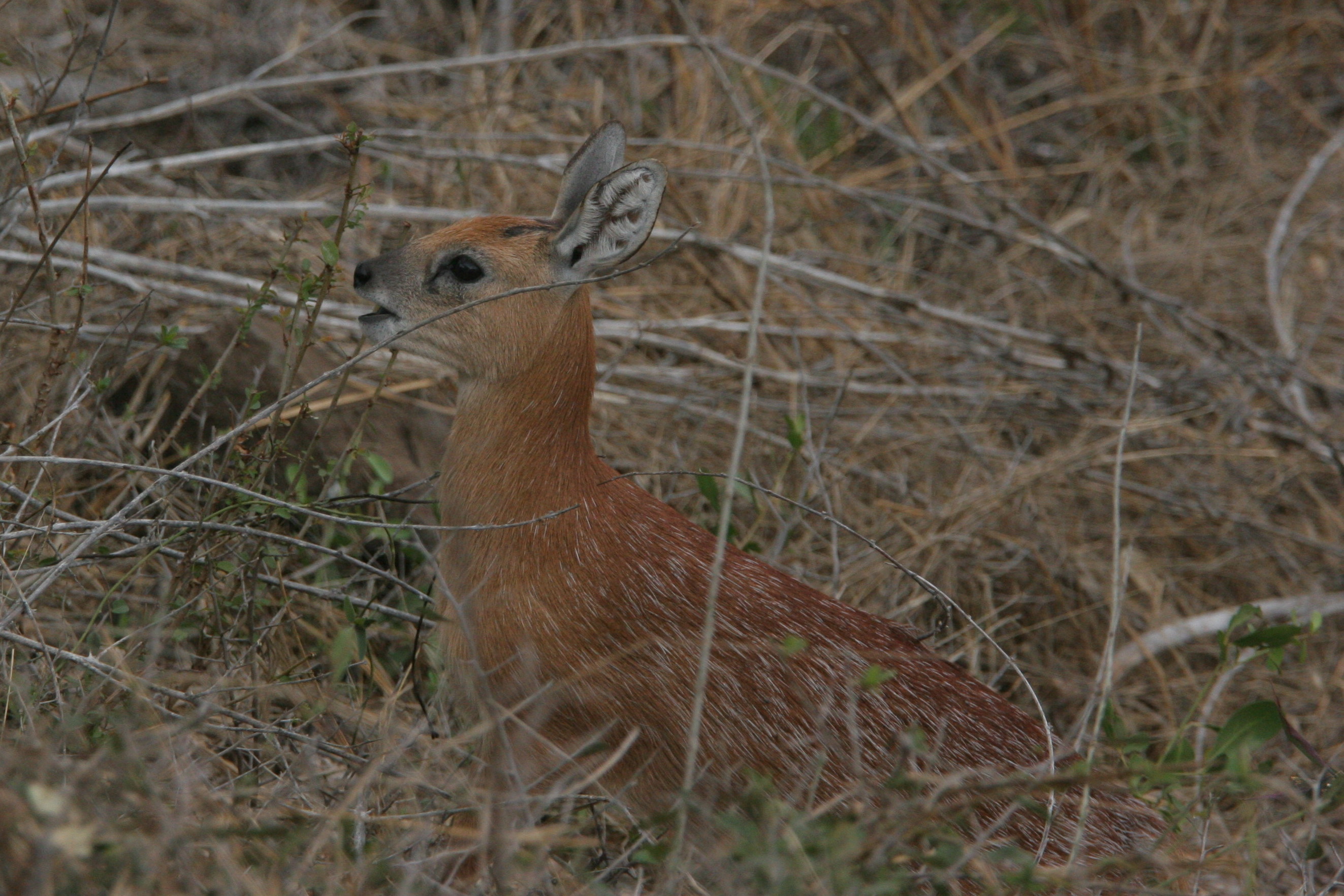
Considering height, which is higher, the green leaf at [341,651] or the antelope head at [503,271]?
the antelope head at [503,271]

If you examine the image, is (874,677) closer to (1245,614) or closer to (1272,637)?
(1272,637)

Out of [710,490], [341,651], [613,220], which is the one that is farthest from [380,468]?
[341,651]

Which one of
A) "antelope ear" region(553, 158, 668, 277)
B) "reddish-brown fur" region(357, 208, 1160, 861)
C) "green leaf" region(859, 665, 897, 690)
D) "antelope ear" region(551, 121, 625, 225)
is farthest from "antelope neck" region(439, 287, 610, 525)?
"green leaf" region(859, 665, 897, 690)

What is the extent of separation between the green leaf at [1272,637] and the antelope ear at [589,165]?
215 cm

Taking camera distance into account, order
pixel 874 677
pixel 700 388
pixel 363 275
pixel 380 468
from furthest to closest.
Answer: pixel 700 388
pixel 380 468
pixel 363 275
pixel 874 677

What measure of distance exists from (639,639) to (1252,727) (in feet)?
5.18

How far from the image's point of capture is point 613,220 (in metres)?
3.41

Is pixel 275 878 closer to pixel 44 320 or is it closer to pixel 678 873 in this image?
pixel 678 873

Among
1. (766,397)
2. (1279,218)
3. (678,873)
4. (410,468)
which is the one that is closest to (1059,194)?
(1279,218)

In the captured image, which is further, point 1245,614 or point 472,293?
point 1245,614

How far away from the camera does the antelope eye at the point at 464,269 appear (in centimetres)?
354

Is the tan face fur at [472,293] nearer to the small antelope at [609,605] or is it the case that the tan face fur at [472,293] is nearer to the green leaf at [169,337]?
the small antelope at [609,605]

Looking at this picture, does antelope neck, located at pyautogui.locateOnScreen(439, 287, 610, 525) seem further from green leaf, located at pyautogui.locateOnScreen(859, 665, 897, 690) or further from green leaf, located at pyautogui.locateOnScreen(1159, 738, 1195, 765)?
green leaf, located at pyautogui.locateOnScreen(1159, 738, 1195, 765)

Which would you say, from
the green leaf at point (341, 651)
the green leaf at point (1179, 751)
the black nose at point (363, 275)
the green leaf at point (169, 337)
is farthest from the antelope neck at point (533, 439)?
the green leaf at point (1179, 751)
